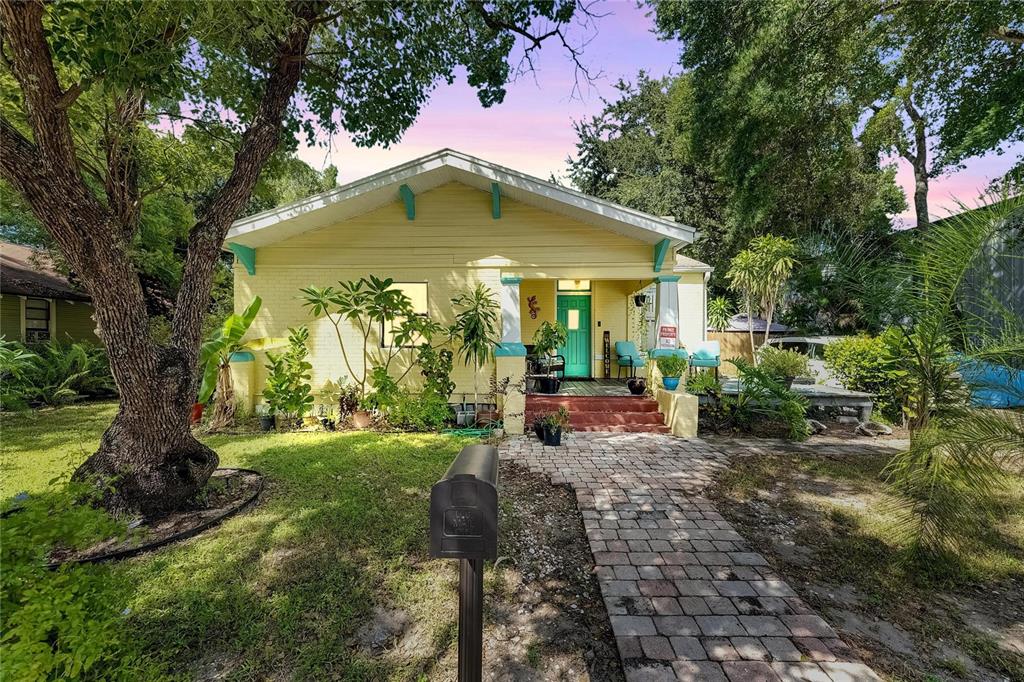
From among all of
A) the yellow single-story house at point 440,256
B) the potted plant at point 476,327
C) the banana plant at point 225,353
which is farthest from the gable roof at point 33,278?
the potted plant at point 476,327

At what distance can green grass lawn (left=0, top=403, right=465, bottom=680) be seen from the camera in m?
2.42

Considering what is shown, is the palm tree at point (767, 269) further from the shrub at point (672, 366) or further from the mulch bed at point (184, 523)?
the mulch bed at point (184, 523)

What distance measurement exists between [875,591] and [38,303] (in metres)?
21.5

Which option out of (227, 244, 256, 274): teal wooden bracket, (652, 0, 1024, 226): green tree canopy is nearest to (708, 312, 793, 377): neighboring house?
(652, 0, 1024, 226): green tree canopy

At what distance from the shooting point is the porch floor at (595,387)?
9.21 meters

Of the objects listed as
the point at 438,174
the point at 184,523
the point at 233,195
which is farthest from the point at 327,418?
the point at 438,174

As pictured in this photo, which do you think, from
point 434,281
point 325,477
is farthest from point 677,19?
point 325,477

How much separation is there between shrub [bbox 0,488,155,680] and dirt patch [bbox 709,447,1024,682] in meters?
4.20

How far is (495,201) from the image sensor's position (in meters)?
8.08

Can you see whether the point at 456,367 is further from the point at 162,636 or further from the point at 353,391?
the point at 162,636

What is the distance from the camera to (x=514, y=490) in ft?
16.6

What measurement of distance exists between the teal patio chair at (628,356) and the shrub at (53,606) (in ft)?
34.8

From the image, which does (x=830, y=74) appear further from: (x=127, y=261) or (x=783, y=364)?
(x=127, y=261)

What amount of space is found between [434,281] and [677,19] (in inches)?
402
